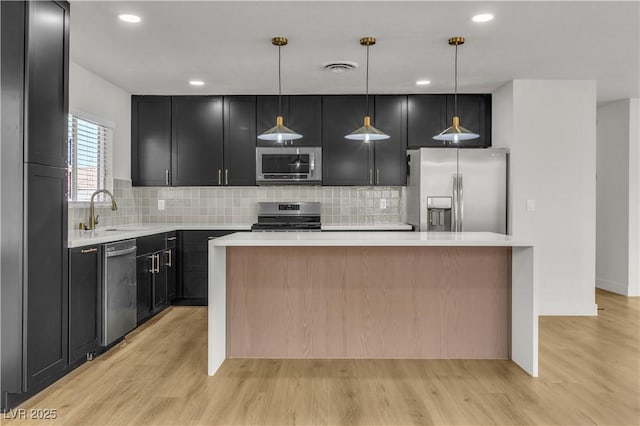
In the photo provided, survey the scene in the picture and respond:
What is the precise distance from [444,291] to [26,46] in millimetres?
3033

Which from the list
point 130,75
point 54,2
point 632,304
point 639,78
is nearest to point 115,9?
point 54,2

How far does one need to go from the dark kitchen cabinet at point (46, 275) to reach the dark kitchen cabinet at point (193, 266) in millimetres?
2166

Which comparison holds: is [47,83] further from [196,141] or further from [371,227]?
[371,227]

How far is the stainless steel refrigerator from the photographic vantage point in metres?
4.76

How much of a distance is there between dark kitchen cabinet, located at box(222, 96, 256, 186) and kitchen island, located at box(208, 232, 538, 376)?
2.20 meters

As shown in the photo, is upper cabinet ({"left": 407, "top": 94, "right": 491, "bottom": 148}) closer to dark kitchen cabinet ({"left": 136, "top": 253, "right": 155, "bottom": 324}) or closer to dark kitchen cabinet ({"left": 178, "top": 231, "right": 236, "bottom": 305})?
dark kitchen cabinet ({"left": 178, "top": 231, "right": 236, "bottom": 305})

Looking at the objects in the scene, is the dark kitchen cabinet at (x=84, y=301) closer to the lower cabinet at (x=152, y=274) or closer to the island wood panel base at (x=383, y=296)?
the lower cabinet at (x=152, y=274)

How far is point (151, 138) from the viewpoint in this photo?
537 cm

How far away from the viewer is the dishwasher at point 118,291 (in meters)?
3.38

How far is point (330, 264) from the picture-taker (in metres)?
3.29

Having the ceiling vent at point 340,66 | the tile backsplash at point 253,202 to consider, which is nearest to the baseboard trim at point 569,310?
the tile backsplash at point 253,202

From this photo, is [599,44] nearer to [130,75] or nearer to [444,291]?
[444,291]

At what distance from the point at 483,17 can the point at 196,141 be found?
3.47 metres

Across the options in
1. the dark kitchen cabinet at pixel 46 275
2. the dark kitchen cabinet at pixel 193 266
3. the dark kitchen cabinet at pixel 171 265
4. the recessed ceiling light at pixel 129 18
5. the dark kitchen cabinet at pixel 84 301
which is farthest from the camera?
the dark kitchen cabinet at pixel 193 266
